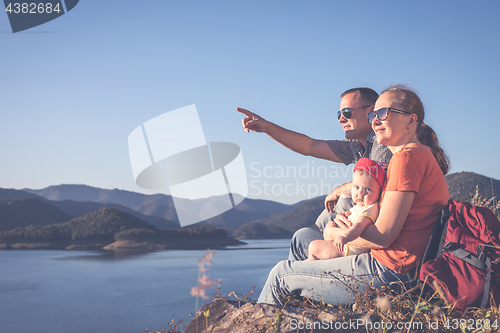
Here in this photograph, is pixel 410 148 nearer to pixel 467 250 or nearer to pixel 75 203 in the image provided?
pixel 467 250

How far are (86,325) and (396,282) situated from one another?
165ft

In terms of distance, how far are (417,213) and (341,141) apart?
1.39 meters

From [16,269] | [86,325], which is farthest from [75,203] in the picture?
[86,325]

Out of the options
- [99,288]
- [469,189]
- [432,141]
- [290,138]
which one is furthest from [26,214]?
[432,141]

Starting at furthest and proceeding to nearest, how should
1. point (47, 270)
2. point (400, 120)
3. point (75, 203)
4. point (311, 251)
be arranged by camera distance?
point (75, 203) → point (47, 270) → point (311, 251) → point (400, 120)

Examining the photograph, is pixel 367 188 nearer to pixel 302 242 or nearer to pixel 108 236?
pixel 302 242

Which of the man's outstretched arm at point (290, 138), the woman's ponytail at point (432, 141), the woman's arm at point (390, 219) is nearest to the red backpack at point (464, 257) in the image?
the woman's arm at point (390, 219)

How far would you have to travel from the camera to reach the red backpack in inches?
67.7

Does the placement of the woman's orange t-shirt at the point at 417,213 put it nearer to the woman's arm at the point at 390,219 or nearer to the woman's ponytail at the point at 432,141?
the woman's arm at the point at 390,219

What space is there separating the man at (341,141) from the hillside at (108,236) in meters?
53.0

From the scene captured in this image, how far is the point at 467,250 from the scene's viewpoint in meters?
1.80

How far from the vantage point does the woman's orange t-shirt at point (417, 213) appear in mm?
1899

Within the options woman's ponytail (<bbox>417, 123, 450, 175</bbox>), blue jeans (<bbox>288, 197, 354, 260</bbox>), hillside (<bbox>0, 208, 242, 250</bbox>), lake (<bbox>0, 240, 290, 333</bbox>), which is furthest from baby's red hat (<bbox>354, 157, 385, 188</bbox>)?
hillside (<bbox>0, 208, 242, 250</bbox>)

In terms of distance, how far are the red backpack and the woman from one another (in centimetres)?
10
